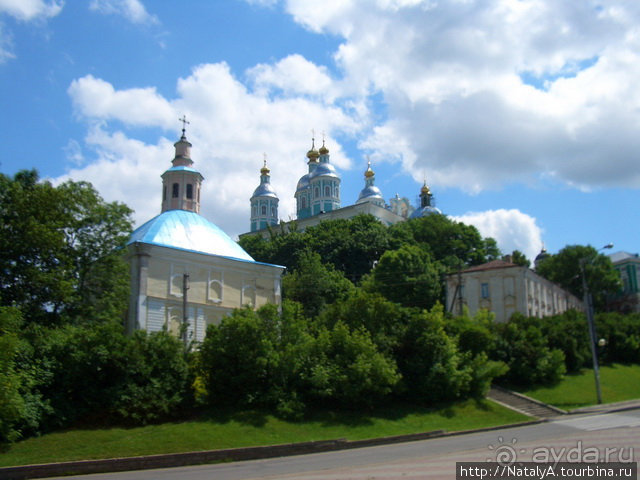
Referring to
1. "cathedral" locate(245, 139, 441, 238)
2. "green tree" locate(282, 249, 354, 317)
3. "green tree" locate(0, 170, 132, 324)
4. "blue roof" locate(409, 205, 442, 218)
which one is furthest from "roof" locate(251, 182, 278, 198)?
"green tree" locate(0, 170, 132, 324)

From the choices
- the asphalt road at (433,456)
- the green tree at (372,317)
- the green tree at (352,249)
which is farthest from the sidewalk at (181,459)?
the green tree at (352,249)

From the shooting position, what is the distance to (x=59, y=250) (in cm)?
2856

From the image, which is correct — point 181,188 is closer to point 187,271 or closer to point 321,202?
point 187,271

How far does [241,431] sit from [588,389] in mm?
24174

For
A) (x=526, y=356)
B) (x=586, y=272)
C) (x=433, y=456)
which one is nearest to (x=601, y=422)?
(x=526, y=356)

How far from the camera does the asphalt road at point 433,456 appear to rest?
15.5 metres

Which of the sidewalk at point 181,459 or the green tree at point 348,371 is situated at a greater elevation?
the green tree at point 348,371

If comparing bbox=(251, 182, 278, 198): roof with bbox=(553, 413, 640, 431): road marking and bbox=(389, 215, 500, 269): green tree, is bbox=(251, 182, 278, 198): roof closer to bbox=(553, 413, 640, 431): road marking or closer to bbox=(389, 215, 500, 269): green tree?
bbox=(389, 215, 500, 269): green tree

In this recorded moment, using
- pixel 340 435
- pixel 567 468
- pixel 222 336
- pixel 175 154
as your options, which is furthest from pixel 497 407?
pixel 175 154

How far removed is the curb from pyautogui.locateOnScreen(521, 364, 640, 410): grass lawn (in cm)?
1405

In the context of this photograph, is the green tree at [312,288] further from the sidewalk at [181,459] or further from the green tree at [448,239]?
the sidewalk at [181,459]

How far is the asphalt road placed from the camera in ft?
51.0

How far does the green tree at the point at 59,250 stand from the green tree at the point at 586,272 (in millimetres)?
52947

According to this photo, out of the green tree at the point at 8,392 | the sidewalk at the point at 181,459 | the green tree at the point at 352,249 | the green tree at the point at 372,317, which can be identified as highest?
the green tree at the point at 352,249
